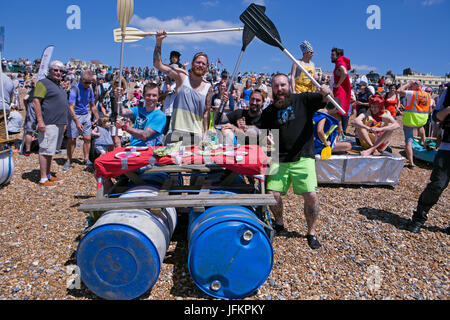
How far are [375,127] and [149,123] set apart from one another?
207 inches

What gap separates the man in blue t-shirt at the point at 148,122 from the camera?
3.98 meters

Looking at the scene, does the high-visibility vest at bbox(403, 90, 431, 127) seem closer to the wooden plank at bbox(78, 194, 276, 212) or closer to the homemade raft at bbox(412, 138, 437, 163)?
the homemade raft at bbox(412, 138, 437, 163)

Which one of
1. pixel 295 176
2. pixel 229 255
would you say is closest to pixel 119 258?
pixel 229 255

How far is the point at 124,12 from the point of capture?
390 centimetres

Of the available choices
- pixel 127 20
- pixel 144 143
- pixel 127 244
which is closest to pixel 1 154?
pixel 144 143

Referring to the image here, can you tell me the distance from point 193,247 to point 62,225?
2.74 m

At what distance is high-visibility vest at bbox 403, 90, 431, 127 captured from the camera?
7754mm

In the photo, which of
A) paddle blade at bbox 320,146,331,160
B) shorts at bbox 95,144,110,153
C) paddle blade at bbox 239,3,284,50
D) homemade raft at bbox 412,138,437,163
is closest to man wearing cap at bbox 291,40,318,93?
paddle blade at bbox 320,146,331,160

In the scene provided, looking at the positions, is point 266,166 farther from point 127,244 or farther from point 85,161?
point 85,161

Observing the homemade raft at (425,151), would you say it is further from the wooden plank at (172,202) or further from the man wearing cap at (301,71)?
the wooden plank at (172,202)

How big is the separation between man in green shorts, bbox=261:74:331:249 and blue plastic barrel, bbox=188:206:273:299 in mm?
1201

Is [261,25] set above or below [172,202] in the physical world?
above

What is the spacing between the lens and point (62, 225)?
4387mm

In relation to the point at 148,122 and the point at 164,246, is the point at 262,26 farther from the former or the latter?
the point at 164,246
